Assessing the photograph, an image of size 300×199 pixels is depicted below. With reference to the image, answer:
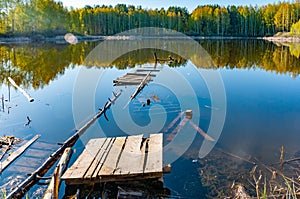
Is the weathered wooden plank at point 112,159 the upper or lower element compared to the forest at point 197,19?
lower

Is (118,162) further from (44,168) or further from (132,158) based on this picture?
(44,168)

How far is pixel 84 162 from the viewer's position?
6.54 m

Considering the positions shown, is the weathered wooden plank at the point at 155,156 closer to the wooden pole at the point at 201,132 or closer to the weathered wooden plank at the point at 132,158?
the weathered wooden plank at the point at 132,158

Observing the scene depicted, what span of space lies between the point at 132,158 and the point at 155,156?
1.58 feet

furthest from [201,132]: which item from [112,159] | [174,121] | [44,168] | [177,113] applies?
[44,168]

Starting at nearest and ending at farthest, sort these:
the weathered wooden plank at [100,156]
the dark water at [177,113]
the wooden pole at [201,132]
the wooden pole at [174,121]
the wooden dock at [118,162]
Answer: the wooden dock at [118,162] < the weathered wooden plank at [100,156] < the dark water at [177,113] < the wooden pole at [201,132] < the wooden pole at [174,121]

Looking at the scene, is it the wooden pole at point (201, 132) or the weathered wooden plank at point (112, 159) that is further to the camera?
the wooden pole at point (201, 132)

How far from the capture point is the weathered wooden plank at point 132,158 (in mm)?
6000

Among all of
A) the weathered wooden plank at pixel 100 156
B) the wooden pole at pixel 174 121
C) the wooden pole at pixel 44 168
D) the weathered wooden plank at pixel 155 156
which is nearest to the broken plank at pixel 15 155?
the wooden pole at pixel 44 168

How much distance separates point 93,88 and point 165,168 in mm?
11499

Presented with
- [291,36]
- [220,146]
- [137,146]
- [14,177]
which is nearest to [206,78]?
[220,146]

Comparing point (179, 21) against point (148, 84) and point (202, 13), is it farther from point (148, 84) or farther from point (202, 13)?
point (148, 84)

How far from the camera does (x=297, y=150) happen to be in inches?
324

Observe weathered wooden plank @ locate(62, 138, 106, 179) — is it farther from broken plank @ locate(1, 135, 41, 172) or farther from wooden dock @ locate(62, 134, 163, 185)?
broken plank @ locate(1, 135, 41, 172)
